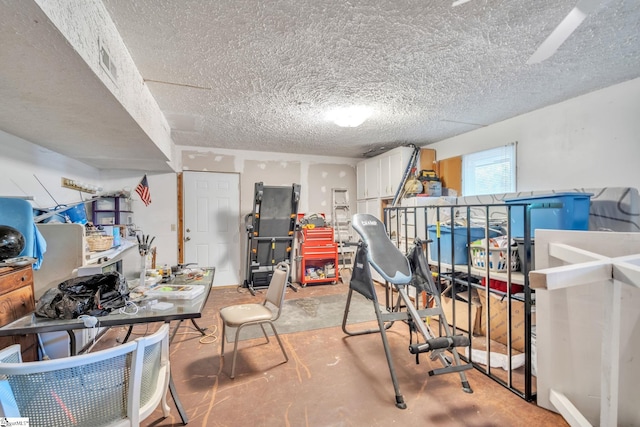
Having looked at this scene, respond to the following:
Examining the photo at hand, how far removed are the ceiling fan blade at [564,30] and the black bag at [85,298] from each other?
3.08 meters

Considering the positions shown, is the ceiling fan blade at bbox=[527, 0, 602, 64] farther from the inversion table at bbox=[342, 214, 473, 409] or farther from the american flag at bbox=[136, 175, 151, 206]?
the american flag at bbox=[136, 175, 151, 206]

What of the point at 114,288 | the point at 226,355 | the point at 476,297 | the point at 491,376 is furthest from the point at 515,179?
the point at 114,288

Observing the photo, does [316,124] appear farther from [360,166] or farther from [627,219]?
[627,219]

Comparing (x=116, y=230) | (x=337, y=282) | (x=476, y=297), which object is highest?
(x=116, y=230)

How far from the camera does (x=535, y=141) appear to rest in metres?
3.00

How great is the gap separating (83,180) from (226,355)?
2.89 metres

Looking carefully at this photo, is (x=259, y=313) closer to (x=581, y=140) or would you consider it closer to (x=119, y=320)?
(x=119, y=320)

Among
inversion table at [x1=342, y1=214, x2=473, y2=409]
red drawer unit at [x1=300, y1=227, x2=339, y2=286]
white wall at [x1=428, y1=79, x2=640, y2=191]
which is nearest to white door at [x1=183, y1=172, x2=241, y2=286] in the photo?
red drawer unit at [x1=300, y1=227, x2=339, y2=286]

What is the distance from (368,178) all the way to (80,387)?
4.73m

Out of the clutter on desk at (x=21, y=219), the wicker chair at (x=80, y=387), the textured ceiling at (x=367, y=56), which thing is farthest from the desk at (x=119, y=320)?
the textured ceiling at (x=367, y=56)

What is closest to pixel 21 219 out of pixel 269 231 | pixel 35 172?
pixel 35 172

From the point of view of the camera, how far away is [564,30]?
1.67 meters

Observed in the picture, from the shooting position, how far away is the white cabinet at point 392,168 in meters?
4.36

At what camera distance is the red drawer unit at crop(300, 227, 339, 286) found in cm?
480
